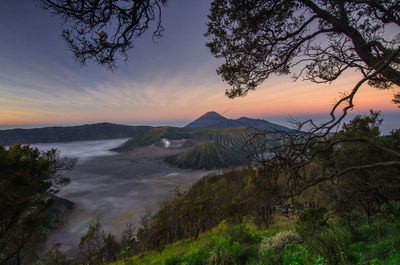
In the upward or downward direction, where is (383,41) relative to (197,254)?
upward

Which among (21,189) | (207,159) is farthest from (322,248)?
(207,159)

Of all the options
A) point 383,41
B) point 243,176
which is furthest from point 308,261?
point 243,176

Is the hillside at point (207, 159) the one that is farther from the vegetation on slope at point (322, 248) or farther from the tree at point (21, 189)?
the vegetation on slope at point (322, 248)

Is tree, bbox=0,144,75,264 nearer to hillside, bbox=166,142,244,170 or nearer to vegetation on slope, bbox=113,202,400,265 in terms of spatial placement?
vegetation on slope, bbox=113,202,400,265

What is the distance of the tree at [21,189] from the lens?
27.6 ft

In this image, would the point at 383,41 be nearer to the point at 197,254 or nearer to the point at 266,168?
the point at 266,168

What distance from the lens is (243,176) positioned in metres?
66.2

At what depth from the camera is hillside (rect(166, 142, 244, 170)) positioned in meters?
127

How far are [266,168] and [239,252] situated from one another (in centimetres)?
266

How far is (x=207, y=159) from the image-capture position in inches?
5192

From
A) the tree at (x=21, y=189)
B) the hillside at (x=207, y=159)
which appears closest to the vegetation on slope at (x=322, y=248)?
the tree at (x=21, y=189)

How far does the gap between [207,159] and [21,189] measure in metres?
126

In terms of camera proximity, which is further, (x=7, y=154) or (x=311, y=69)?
(x=7, y=154)

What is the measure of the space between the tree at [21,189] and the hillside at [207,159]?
378ft
